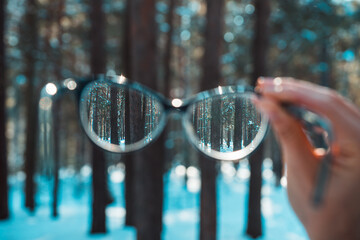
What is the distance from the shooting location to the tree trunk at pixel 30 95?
12273 mm

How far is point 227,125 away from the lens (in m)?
1.49

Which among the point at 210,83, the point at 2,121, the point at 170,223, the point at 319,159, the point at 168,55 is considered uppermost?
the point at 168,55

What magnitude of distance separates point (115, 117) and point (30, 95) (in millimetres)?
13578

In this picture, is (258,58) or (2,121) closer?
(258,58)

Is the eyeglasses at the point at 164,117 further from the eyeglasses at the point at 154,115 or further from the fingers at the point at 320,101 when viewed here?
the fingers at the point at 320,101

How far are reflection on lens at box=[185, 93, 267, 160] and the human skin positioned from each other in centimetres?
38

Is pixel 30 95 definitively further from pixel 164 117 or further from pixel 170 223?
pixel 164 117

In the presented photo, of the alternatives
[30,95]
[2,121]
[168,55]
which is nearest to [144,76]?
[168,55]

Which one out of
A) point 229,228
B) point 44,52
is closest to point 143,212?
point 229,228

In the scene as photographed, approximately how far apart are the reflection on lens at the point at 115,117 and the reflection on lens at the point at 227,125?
0.79ft

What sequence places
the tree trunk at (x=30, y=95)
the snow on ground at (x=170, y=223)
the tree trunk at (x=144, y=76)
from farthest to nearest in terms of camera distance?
1. the tree trunk at (x=30, y=95)
2. the snow on ground at (x=170, y=223)
3. the tree trunk at (x=144, y=76)

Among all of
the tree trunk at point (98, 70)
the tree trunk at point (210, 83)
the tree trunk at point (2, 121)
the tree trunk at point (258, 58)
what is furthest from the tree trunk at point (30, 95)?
the tree trunk at point (258, 58)

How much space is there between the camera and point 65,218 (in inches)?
560

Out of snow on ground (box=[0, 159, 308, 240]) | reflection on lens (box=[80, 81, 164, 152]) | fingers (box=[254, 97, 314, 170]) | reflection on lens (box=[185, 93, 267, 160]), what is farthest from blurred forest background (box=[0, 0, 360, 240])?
fingers (box=[254, 97, 314, 170])
